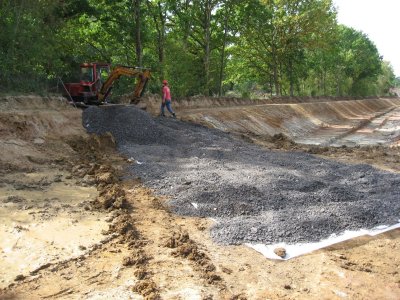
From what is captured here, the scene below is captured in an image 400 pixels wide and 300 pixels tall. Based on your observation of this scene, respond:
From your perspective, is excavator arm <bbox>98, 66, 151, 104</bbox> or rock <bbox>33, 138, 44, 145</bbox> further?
excavator arm <bbox>98, 66, 151, 104</bbox>

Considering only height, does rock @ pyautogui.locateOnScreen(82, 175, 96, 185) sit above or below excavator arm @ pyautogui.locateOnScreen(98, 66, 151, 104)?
below

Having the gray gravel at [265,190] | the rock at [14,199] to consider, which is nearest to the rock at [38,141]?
the gray gravel at [265,190]

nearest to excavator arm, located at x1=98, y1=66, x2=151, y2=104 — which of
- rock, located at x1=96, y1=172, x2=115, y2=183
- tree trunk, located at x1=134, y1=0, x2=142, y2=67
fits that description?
tree trunk, located at x1=134, y1=0, x2=142, y2=67

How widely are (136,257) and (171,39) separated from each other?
27.0m

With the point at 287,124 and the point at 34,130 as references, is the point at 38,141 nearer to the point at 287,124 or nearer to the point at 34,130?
the point at 34,130

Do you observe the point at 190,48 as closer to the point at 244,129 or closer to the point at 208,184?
the point at 244,129

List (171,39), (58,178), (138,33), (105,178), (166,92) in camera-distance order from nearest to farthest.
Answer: (105,178), (58,178), (166,92), (138,33), (171,39)

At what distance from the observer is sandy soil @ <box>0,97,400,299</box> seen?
4.81m

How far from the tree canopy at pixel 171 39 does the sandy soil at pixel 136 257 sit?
30.5 ft

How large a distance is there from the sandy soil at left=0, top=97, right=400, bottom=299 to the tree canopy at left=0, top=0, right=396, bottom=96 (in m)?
9.29

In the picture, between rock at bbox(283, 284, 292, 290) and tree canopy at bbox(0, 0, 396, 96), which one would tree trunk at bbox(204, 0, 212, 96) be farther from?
rock at bbox(283, 284, 292, 290)

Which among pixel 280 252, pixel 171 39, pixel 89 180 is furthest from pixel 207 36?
pixel 280 252

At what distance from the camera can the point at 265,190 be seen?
808 centimetres

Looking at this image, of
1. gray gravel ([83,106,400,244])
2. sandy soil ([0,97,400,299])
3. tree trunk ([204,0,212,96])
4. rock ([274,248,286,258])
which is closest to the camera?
sandy soil ([0,97,400,299])
